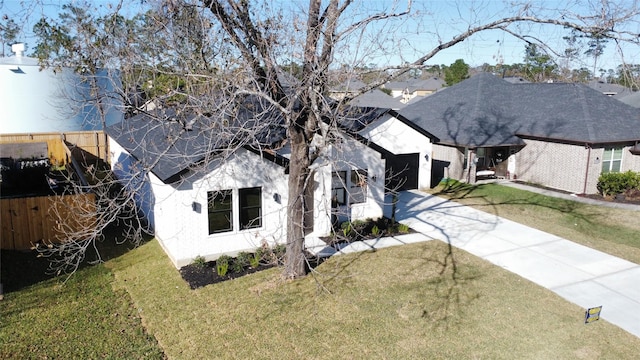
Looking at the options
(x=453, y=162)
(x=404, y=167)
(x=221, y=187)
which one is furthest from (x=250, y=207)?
(x=453, y=162)

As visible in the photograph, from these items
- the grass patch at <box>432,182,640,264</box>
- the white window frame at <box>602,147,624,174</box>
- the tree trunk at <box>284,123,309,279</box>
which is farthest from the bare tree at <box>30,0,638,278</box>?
the white window frame at <box>602,147,624,174</box>

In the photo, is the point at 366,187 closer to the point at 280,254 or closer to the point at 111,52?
the point at 280,254

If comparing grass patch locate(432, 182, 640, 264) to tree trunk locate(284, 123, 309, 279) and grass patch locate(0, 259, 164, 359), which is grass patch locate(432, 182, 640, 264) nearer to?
tree trunk locate(284, 123, 309, 279)

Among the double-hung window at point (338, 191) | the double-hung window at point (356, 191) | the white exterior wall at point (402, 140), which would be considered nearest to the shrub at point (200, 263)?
the double-hung window at point (338, 191)

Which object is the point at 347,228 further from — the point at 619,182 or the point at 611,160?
the point at 611,160

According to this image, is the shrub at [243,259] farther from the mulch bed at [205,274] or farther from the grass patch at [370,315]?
the grass patch at [370,315]
